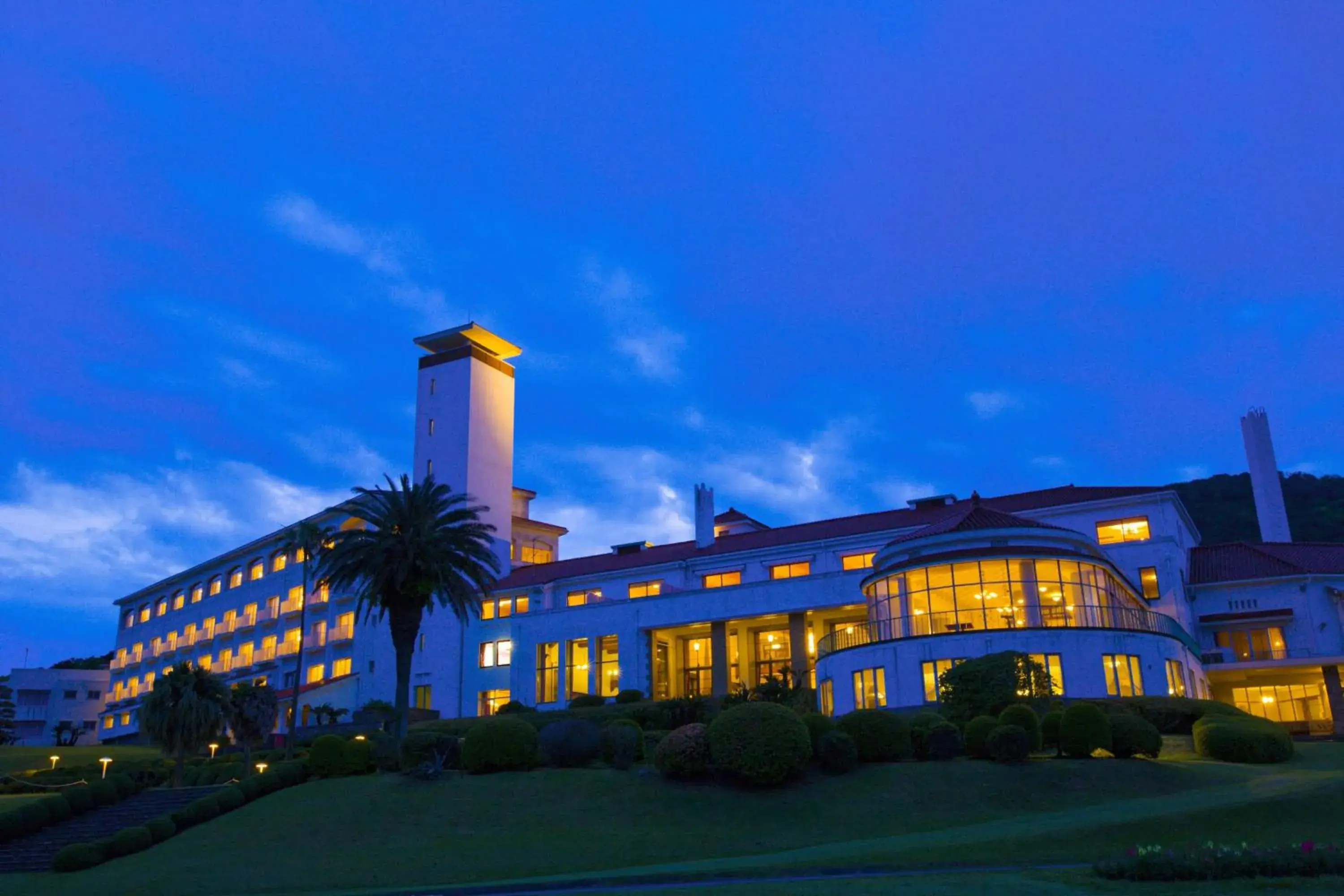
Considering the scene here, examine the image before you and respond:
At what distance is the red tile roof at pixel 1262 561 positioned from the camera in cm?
5406

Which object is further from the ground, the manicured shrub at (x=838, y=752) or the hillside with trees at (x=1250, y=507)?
the hillside with trees at (x=1250, y=507)

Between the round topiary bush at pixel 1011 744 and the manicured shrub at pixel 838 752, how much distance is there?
154 inches

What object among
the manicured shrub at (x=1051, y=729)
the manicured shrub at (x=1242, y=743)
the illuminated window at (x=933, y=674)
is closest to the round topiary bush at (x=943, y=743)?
the manicured shrub at (x=1051, y=729)

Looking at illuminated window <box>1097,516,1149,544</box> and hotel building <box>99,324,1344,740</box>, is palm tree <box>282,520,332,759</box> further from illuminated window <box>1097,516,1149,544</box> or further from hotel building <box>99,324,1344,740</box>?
illuminated window <box>1097,516,1149,544</box>

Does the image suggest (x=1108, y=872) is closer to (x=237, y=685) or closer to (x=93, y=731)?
(x=237, y=685)

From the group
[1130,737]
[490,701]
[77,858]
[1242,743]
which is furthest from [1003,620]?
[490,701]

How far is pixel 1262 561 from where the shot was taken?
55750mm

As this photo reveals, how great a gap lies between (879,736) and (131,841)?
859 inches

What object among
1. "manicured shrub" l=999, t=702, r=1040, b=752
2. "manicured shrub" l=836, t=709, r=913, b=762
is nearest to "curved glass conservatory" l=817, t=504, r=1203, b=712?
"manicured shrub" l=999, t=702, r=1040, b=752

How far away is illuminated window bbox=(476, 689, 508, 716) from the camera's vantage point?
→ 69.1 m

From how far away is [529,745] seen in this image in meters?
34.6

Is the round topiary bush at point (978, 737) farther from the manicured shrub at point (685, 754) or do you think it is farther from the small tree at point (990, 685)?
the manicured shrub at point (685, 754)

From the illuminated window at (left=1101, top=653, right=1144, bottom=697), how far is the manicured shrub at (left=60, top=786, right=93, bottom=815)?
36959mm

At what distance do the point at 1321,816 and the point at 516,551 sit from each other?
70.0 meters
